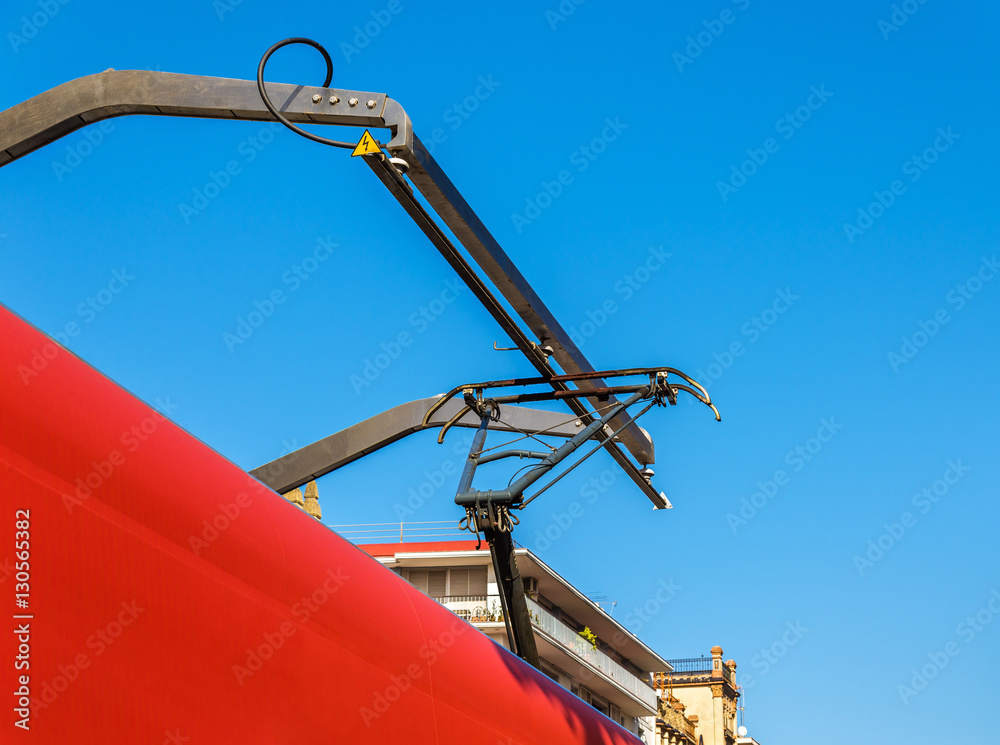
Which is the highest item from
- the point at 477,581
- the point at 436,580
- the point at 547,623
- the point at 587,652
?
the point at 477,581

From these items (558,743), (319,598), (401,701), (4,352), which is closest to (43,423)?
(4,352)

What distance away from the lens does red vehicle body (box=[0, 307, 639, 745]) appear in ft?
12.2

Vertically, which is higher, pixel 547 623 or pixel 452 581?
pixel 452 581

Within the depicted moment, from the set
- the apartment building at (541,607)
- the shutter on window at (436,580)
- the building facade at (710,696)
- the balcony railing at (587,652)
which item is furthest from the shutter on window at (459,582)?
the building facade at (710,696)

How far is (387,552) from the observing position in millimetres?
39688

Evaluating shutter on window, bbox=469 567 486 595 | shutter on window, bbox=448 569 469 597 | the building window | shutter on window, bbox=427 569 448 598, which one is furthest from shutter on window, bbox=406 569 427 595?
shutter on window, bbox=469 567 486 595

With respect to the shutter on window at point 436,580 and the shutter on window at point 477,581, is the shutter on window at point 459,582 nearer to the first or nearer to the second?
the shutter on window at point 477,581

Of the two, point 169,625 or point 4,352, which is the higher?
point 4,352

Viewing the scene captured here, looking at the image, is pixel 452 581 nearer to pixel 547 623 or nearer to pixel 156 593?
pixel 547 623

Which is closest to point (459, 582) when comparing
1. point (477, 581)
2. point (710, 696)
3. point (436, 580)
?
point (477, 581)

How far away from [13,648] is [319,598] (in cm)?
202

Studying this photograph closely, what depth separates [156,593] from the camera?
13.8ft

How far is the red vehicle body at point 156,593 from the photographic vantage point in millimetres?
3725

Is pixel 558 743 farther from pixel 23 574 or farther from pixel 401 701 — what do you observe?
pixel 23 574
